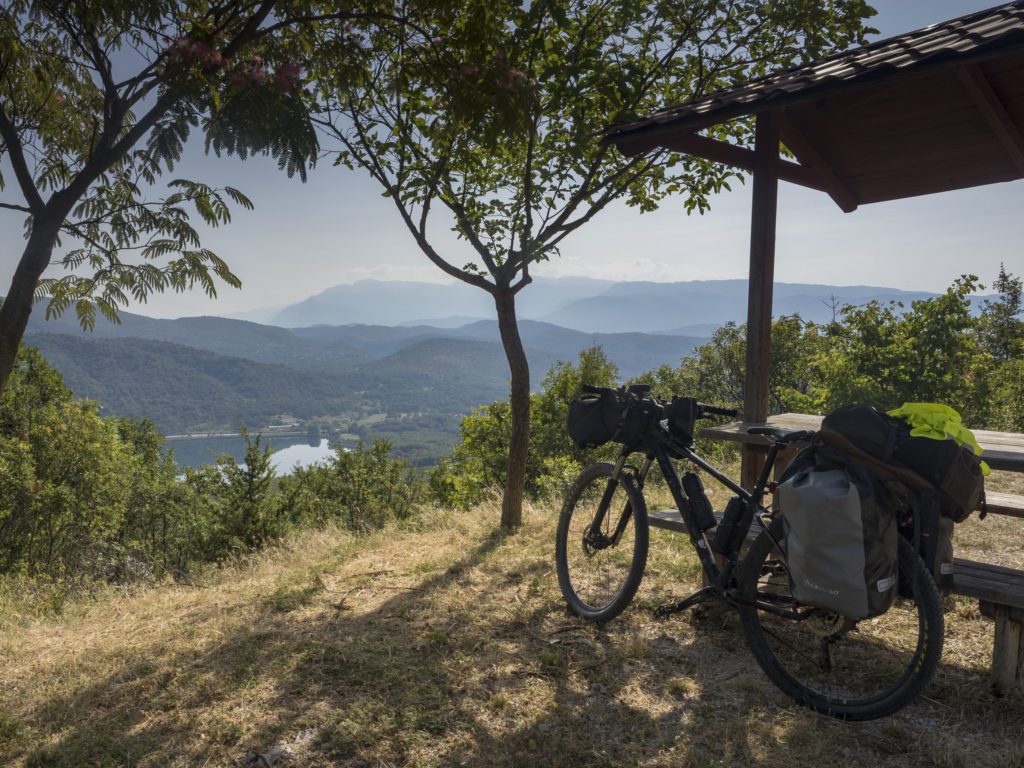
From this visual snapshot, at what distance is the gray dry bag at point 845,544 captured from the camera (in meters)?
2.55

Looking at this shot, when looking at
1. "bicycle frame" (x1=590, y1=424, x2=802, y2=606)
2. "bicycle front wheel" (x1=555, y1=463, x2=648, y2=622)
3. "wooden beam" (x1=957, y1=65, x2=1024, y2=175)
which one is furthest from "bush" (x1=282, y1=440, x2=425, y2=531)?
"wooden beam" (x1=957, y1=65, x2=1024, y2=175)

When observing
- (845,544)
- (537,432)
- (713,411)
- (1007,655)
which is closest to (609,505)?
(713,411)

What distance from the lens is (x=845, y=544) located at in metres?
2.58

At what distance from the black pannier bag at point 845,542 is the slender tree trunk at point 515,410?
13.6 ft

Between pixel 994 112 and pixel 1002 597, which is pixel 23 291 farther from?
pixel 994 112

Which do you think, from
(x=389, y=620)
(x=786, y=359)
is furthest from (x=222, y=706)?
(x=786, y=359)

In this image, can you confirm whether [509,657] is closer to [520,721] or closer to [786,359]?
[520,721]

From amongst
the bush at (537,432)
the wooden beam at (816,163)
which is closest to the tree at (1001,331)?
the bush at (537,432)

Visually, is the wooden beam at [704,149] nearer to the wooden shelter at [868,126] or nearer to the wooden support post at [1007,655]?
the wooden shelter at [868,126]

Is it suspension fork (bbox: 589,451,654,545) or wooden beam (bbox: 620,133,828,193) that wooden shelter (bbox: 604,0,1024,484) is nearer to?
wooden beam (bbox: 620,133,828,193)

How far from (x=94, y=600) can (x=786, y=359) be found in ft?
100

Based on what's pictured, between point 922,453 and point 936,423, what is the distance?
21 cm

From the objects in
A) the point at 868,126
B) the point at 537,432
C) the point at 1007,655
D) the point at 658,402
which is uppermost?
the point at 868,126

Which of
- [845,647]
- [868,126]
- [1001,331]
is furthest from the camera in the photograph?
[1001,331]
